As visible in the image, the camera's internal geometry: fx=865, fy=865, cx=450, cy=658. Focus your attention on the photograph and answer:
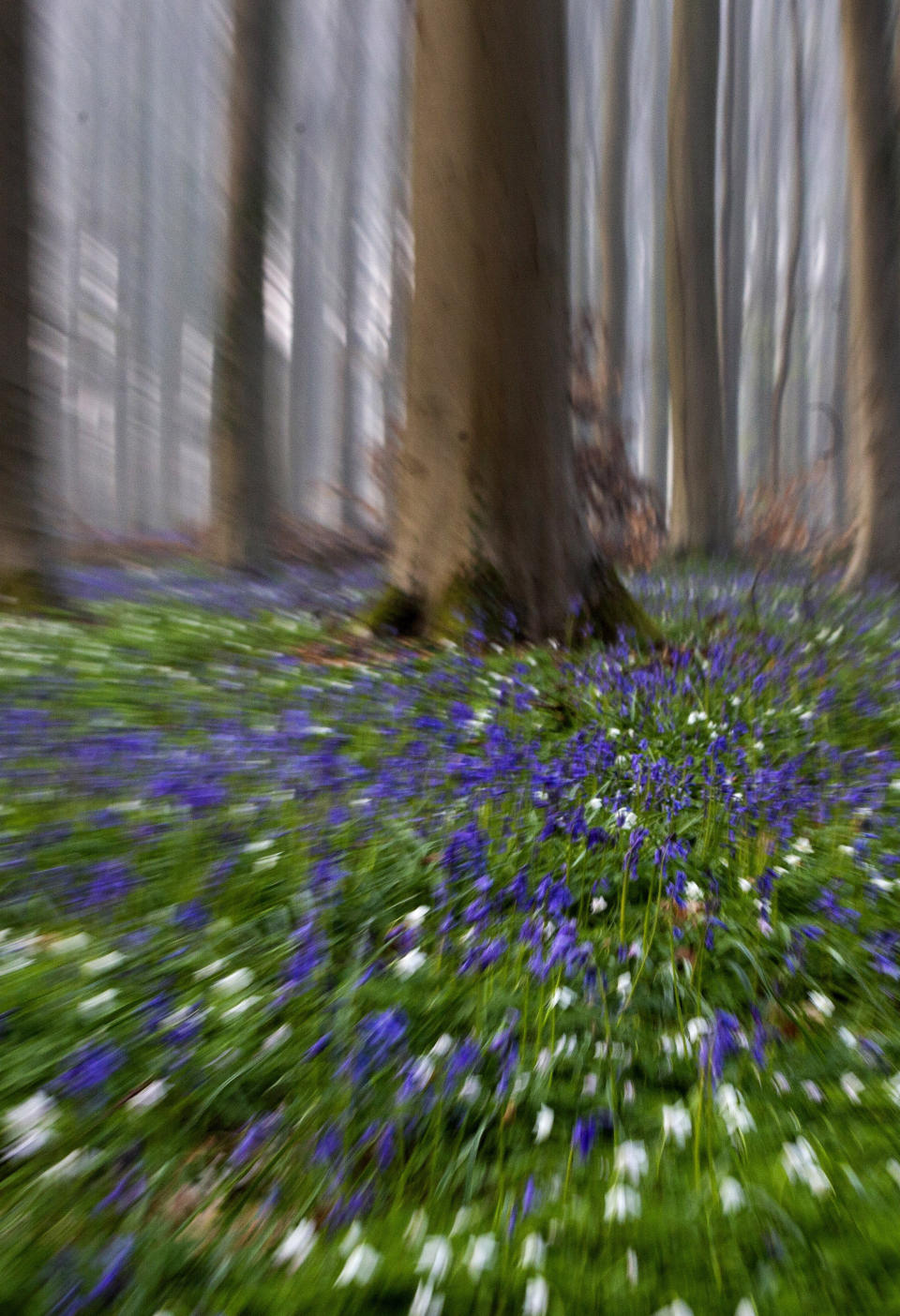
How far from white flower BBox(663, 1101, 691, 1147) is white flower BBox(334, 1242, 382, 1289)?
0.61m

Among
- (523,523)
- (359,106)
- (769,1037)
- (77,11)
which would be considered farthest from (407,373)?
(77,11)

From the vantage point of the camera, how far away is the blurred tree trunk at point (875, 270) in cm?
838

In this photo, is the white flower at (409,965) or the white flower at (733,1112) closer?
the white flower at (733,1112)

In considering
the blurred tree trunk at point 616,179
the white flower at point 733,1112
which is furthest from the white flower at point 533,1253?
the blurred tree trunk at point 616,179

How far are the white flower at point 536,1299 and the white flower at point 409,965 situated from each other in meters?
0.87

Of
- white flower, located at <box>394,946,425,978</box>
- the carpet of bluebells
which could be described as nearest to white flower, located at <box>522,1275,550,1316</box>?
the carpet of bluebells

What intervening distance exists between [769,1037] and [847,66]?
1014 cm

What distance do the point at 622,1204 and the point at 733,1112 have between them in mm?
340

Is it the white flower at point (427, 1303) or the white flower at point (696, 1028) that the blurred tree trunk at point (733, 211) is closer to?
the white flower at point (696, 1028)

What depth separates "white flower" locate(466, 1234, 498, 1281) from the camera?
1354mm

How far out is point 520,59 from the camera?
543 centimetres

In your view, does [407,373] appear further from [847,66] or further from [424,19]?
[847,66]

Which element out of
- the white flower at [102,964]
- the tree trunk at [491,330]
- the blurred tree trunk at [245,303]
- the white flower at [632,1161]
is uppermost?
the blurred tree trunk at [245,303]

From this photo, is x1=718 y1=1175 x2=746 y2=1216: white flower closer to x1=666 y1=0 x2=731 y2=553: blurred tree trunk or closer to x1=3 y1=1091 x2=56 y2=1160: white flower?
x1=3 y1=1091 x2=56 y2=1160: white flower
